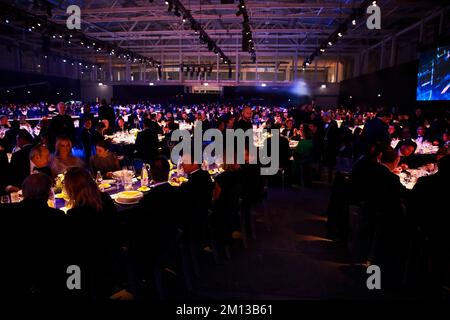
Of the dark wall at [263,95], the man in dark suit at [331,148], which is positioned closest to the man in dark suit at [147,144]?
the man in dark suit at [331,148]

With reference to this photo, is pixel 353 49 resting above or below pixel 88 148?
above

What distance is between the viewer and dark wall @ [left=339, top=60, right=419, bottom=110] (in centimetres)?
1097

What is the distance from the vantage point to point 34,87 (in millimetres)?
18156

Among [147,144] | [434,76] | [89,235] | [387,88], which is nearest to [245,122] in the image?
[147,144]

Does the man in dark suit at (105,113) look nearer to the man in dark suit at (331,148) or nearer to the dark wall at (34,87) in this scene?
the man in dark suit at (331,148)

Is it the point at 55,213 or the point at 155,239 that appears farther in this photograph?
the point at 155,239

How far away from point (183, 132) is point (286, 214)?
444 centimetres

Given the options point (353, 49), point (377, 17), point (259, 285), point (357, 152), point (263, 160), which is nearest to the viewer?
point (259, 285)

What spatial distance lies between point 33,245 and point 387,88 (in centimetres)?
1384

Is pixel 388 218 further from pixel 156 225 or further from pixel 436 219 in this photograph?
pixel 156 225

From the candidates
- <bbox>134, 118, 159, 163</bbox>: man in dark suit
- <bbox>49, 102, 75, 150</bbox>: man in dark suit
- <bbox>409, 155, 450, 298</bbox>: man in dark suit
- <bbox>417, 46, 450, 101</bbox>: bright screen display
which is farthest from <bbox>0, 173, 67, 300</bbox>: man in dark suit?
<bbox>417, 46, 450, 101</bbox>: bright screen display

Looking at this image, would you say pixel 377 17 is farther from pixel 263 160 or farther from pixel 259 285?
pixel 259 285

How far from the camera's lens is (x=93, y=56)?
23.7 meters
